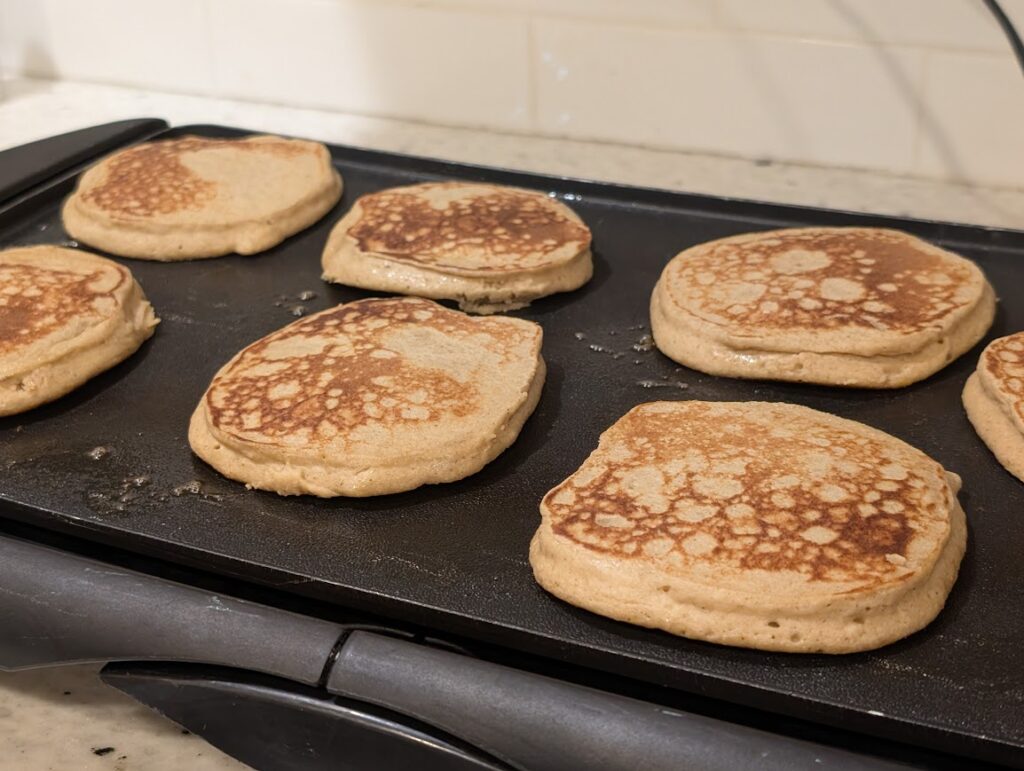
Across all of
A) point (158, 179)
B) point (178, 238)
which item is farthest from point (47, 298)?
point (158, 179)

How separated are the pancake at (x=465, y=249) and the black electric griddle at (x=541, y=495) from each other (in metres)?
0.04

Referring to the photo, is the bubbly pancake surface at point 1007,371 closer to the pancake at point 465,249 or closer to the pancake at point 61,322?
the pancake at point 465,249

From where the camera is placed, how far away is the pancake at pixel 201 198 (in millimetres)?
1702

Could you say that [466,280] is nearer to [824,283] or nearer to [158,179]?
[824,283]

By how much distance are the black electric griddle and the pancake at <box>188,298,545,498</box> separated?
0.08 feet

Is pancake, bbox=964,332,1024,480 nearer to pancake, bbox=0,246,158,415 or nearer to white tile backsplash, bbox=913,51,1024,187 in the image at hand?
white tile backsplash, bbox=913,51,1024,187

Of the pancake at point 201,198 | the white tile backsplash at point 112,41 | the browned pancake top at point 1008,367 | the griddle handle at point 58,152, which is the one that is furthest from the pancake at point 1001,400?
the white tile backsplash at point 112,41

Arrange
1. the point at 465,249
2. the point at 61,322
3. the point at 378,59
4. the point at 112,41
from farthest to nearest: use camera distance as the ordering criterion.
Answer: the point at 112,41 → the point at 378,59 → the point at 465,249 → the point at 61,322

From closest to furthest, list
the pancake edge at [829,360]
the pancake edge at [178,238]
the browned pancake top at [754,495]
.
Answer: the browned pancake top at [754,495], the pancake edge at [829,360], the pancake edge at [178,238]

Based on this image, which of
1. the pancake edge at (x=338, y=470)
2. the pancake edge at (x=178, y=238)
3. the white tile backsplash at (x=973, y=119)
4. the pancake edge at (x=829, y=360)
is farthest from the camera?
the white tile backsplash at (x=973, y=119)

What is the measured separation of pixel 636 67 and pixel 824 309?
783mm

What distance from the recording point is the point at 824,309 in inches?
56.1

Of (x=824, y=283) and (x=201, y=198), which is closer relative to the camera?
(x=824, y=283)

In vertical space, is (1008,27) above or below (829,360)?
above
